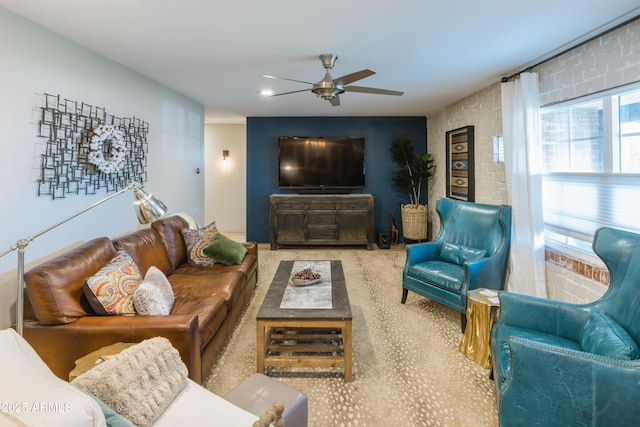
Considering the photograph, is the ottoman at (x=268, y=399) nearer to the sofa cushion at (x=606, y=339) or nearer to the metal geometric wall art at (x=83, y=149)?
the sofa cushion at (x=606, y=339)

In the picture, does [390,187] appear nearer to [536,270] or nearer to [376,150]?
[376,150]

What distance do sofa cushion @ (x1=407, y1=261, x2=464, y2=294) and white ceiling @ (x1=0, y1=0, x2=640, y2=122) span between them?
6.42 ft

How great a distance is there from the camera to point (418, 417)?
1.87 m

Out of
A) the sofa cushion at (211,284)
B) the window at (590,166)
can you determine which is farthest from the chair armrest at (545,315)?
the sofa cushion at (211,284)

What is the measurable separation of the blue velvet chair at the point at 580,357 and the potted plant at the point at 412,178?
3.97 m

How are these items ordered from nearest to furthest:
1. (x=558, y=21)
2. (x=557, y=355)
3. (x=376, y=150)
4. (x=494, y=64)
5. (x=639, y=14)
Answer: (x=557, y=355) → (x=639, y=14) → (x=558, y=21) → (x=494, y=64) → (x=376, y=150)

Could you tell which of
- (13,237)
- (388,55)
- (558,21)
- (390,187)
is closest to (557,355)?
(558,21)

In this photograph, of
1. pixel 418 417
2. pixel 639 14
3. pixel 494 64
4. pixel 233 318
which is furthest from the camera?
pixel 494 64

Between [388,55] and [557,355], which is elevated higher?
[388,55]

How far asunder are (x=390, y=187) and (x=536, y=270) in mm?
3510

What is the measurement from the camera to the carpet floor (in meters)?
1.89

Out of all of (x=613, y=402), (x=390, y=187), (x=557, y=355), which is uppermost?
(x=390, y=187)

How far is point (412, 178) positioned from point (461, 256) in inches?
114

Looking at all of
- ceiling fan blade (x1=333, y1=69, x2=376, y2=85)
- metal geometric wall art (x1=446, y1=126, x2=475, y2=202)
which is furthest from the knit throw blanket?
metal geometric wall art (x1=446, y1=126, x2=475, y2=202)
